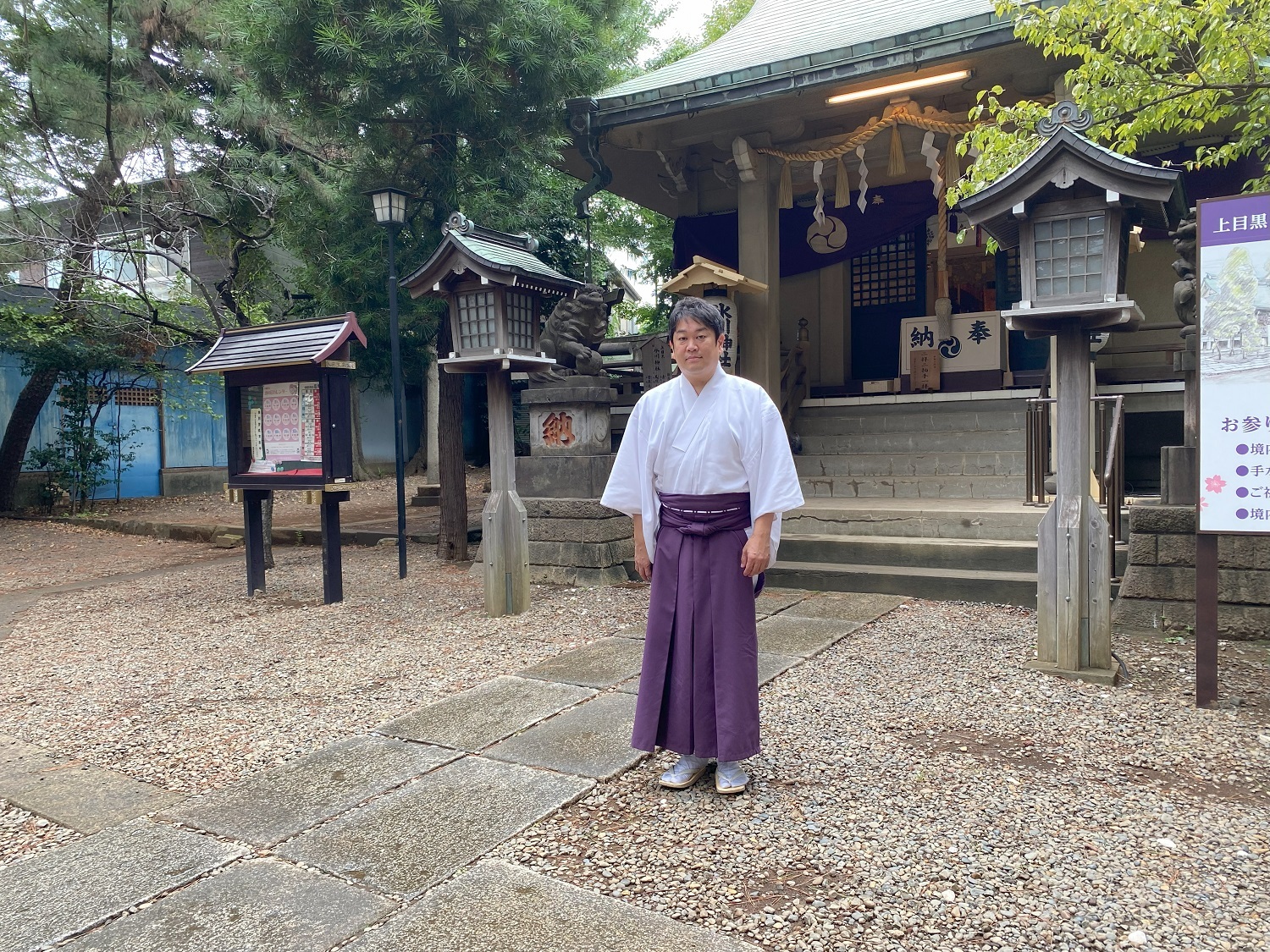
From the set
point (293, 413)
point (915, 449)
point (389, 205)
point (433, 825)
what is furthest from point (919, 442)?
point (433, 825)

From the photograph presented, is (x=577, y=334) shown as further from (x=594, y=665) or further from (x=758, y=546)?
(x=758, y=546)

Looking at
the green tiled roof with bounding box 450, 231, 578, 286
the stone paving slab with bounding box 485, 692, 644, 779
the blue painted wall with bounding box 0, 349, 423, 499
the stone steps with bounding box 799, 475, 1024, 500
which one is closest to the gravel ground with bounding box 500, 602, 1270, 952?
the stone paving slab with bounding box 485, 692, 644, 779

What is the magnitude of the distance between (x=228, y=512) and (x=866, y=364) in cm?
1082

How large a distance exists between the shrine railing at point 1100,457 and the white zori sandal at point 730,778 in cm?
312

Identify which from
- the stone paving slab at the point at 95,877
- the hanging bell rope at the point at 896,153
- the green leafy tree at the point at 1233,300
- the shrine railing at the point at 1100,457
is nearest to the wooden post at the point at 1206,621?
the green leafy tree at the point at 1233,300

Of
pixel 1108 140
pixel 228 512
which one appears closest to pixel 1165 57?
pixel 1108 140

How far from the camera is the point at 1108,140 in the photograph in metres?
6.62

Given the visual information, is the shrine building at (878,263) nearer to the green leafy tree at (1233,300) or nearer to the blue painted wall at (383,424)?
the green leafy tree at (1233,300)

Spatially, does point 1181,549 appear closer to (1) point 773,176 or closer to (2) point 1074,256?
(2) point 1074,256

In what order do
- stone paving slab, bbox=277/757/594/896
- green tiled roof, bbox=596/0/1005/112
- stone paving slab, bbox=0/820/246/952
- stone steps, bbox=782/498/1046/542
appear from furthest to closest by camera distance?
green tiled roof, bbox=596/0/1005/112 < stone steps, bbox=782/498/1046/542 < stone paving slab, bbox=277/757/594/896 < stone paving slab, bbox=0/820/246/952

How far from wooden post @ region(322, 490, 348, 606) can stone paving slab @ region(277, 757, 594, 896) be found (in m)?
3.93

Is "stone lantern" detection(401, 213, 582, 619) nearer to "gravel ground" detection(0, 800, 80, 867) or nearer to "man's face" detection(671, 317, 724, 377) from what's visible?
"man's face" detection(671, 317, 724, 377)

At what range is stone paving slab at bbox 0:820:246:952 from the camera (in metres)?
2.53

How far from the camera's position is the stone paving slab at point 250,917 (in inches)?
94.4
